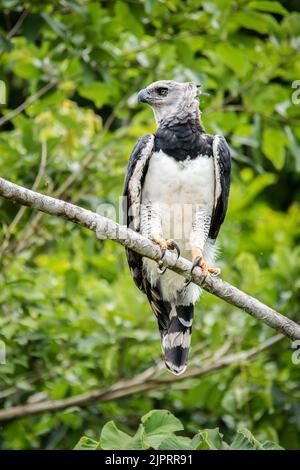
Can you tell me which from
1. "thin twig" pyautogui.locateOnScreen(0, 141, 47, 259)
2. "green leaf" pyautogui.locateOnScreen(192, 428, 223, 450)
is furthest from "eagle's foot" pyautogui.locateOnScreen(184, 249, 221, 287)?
"thin twig" pyautogui.locateOnScreen(0, 141, 47, 259)

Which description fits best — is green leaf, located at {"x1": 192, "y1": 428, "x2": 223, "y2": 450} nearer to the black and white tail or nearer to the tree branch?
the black and white tail

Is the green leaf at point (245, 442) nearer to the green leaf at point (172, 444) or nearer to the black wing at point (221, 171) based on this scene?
the green leaf at point (172, 444)

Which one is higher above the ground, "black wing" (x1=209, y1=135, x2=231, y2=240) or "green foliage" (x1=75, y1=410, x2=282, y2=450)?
"black wing" (x1=209, y1=135, x2=231, y2=240)

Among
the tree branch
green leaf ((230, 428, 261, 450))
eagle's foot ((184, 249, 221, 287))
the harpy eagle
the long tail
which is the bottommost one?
the tree branch

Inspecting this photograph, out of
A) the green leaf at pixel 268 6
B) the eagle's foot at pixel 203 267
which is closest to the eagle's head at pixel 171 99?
the green leaf at pixel 268 6

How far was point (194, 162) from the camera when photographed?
191 inches

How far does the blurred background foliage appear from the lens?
17.2ft

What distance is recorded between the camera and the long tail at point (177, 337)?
16.0 ft

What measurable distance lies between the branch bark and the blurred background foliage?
3.96ft

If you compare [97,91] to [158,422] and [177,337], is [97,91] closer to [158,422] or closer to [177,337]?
[177,337]

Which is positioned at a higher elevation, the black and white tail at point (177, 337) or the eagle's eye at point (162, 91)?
the eagle's eye at point (162, 91)

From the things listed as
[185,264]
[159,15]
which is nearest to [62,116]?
[159,15]

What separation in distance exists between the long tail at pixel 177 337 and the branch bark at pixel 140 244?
0.70 metres
